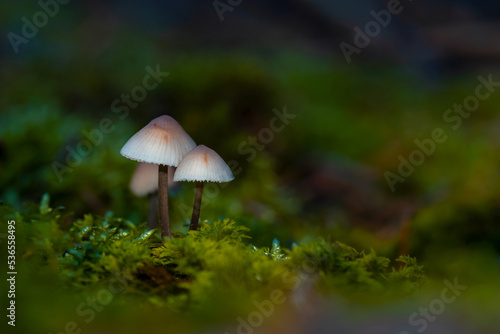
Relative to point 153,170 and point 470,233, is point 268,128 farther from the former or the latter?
point 470,233

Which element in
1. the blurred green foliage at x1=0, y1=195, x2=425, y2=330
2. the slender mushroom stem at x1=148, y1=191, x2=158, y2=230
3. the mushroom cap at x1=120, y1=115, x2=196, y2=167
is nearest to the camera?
the blurred green foliage at x1=0, y1=195, x2=425, y2=330

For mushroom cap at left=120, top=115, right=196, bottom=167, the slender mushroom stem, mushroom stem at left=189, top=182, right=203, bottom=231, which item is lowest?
the slender mushroom stem

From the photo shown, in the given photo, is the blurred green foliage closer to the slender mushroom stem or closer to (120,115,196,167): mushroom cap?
(120,115,196,167): mushroom cap

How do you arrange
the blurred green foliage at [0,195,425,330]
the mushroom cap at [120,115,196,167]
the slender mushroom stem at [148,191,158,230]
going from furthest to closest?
1. the slender mushroom stem at [148,191,158,230]
2. the mushroom cap at [120,115,196,167]
3. the blurred green foliage at [0,195,425,330]

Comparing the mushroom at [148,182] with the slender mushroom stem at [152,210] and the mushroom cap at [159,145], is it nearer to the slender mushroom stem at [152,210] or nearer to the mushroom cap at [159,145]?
the slender mushroom stem at [152,210]

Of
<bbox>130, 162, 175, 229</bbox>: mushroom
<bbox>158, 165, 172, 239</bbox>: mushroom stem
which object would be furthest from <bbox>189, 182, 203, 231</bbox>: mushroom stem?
<bbox>130, 162, 175, 229</bbox>: mushroom

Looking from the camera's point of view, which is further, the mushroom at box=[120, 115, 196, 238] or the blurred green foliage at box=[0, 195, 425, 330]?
the mushroom at box=[120, 115, 196, 238]

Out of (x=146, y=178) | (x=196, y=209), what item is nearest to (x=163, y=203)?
(x=196, y=209)

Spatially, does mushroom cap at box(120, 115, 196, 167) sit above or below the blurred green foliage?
above
